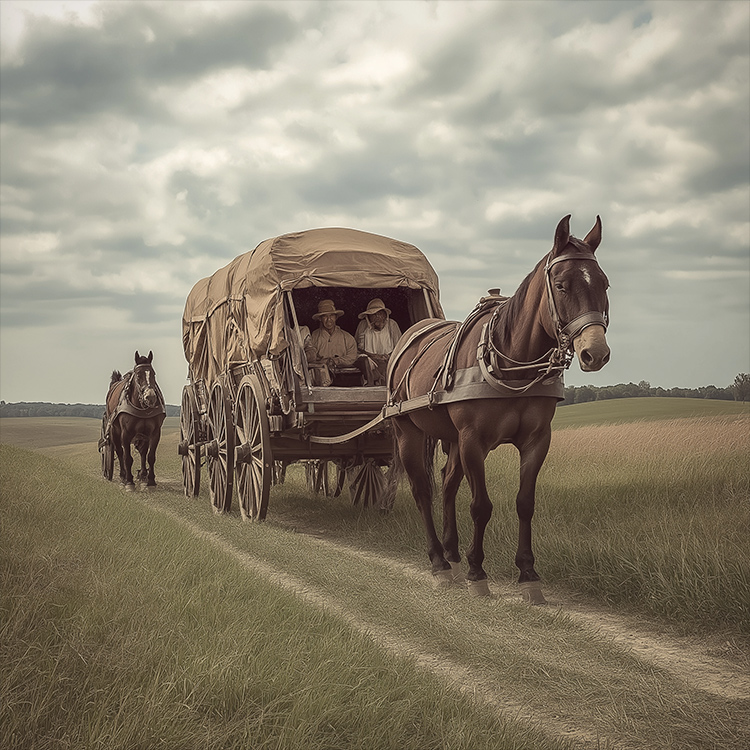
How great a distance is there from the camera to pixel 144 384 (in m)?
13.1

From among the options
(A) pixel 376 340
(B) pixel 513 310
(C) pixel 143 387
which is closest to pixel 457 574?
(B) pixel 513 310

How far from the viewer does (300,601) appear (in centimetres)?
502

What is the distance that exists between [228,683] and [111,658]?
0.62 metres

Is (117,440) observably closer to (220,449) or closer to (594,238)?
(220,449)

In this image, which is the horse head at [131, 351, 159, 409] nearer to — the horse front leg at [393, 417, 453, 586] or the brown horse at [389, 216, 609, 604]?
the horse front leg at [393, 417, 453, 586]

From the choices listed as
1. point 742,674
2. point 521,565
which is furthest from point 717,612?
point 521,565

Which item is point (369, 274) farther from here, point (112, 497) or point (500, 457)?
point (500, 457)

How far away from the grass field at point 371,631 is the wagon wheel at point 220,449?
4.96 feet

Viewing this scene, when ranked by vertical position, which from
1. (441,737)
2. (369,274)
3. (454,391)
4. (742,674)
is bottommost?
(742,674)

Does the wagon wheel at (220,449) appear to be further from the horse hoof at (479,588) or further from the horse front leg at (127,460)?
the horse hoof at (479,588)

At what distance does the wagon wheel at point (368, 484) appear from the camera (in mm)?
10586

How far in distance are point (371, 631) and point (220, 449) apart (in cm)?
637

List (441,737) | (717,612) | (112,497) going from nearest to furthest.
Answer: (441,737) < (717,612) < (112,497)

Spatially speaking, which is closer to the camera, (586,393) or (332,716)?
(332,716)
